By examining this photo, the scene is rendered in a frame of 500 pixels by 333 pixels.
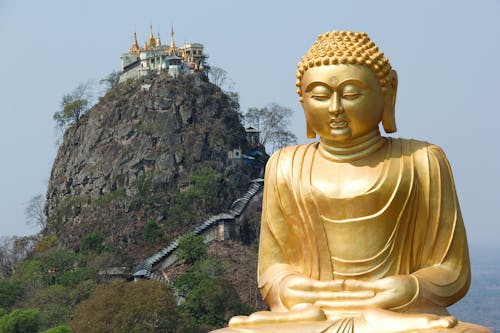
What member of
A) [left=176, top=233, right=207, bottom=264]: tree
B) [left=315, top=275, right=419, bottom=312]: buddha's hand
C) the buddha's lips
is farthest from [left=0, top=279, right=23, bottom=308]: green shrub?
[left=315, top=275, right=419, bottom=312]: buddha's hand

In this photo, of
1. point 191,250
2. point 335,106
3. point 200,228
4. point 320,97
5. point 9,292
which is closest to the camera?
point 335,106

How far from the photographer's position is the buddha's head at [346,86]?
1303cm

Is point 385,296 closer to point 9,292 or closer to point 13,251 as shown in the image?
point 9,292

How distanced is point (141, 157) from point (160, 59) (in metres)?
8.58

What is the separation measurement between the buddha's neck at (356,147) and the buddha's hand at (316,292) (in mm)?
1092

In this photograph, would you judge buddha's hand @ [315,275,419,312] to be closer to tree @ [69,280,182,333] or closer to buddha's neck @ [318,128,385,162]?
buddha's neck @ [318,128,385,162]

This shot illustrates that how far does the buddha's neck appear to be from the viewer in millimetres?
13258

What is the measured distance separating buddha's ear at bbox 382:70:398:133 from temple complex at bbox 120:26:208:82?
58056mm

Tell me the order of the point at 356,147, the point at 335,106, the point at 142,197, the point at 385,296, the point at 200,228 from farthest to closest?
the point at 142,197 → the point at 200,228 → the point at 356,147 → the point at 335,106 → the point at 385,296

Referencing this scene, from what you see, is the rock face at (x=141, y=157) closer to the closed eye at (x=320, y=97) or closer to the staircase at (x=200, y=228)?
the staircase at (x=200, y=228)

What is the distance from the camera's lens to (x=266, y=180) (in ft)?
44.7

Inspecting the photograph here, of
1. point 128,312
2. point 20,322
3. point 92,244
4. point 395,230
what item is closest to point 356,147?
point 395,230

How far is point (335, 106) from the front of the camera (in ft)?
42.6

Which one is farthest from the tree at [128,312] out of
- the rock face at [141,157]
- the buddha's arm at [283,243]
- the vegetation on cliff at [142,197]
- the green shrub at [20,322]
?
the buddha's arm at [283,243]
